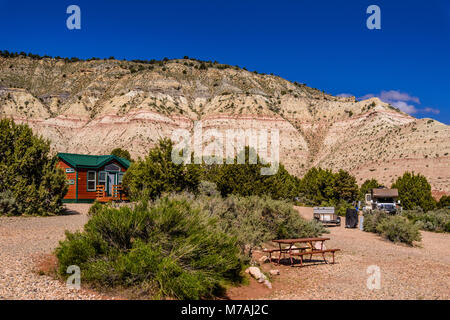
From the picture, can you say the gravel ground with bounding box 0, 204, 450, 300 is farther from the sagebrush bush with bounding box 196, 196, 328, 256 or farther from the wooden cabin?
the wooden cabin

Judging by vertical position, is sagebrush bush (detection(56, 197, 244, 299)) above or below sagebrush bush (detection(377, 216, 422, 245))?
above

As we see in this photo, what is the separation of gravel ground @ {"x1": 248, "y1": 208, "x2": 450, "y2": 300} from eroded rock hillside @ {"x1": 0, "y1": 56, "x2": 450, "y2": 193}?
145 feet

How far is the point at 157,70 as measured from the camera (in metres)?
88.2

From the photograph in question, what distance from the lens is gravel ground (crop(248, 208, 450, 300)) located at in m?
7.91

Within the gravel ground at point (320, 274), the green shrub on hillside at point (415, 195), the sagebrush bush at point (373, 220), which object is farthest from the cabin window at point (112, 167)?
the green shrub on hillside at point (415, 195)

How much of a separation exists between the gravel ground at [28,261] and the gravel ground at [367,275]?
424 cm

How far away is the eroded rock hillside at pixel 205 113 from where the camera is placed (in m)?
61.6

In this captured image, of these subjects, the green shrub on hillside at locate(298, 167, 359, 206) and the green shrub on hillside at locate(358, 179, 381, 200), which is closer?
the green shrub on hillside at locate(298, 167, 359, 206)

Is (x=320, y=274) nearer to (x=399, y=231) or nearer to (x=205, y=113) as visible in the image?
(x=399, y=231)

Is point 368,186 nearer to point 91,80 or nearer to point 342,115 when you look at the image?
point 342,115

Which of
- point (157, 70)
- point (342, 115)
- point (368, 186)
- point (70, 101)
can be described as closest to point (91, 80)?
point (70, 101)

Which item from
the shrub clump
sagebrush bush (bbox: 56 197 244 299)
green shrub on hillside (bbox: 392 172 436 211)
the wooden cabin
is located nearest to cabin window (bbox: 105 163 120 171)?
the wooden cabin

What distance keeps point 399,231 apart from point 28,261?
A: 15472 millimetres

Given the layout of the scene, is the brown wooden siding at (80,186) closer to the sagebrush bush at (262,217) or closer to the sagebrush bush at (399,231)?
the sagebrush bush at (262,217)
